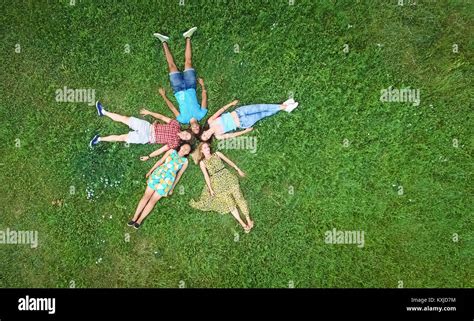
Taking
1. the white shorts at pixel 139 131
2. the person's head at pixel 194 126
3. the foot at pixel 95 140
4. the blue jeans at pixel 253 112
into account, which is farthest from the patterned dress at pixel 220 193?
the foot at pixel 95 140

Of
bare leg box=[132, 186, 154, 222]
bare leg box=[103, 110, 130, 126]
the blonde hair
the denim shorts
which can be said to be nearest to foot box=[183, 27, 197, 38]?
the denim shorts

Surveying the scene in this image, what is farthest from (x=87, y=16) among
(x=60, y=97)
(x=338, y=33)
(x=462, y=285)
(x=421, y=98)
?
(x=462, y=285)

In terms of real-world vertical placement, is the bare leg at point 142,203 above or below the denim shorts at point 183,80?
below

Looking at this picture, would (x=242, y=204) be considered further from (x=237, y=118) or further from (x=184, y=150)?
(x=237, y=118)

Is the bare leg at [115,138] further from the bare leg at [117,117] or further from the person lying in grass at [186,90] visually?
the person lying in grass at [186,90]

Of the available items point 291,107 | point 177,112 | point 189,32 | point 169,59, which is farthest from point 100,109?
point 291,107

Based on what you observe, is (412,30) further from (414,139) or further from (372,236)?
(372,236)
